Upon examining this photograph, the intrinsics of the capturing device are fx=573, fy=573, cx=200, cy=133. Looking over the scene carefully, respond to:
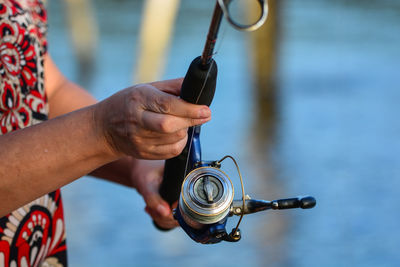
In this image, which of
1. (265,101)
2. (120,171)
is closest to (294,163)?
(265,101)

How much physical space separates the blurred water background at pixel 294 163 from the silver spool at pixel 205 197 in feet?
0.96

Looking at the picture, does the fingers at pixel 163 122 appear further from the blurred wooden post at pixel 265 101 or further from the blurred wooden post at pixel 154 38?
the blurred wooden post at pixel 154 38

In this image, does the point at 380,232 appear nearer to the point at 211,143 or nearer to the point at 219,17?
the point at 211,143

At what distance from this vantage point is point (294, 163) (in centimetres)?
562

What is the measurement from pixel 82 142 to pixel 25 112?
35cm

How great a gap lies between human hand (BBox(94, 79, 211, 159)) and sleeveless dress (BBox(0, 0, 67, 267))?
348 millimetres

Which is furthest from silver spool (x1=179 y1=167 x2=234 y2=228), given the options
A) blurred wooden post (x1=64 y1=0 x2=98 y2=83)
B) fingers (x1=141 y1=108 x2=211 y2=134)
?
blurred wooden post (x1=64 y1=0 x2=98 y2=83)

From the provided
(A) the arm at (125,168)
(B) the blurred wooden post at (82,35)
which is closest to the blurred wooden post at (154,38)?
(B) the blurred wooden post at (82,35)

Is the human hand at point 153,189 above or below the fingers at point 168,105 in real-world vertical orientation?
below

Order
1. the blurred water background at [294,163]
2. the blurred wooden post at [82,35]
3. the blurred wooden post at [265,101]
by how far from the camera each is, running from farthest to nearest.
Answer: the blurred wooden post at [82,35], the blurred wooden post at [265,101], the blurred water background at [294,163]

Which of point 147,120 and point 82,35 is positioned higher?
point 82,35

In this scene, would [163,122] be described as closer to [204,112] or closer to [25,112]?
[204,112]

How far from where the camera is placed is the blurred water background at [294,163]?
3.98 metres

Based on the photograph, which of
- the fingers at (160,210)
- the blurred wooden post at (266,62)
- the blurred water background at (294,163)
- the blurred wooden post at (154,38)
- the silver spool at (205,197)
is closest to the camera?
the silver spool at (205,197)
